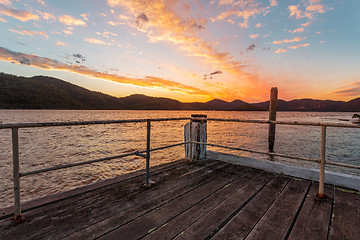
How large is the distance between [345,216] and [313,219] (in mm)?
415

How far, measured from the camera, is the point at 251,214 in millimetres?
2006

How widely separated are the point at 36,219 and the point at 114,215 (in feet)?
2.72

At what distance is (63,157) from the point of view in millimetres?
11047

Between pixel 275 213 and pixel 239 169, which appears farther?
pixel 239 169

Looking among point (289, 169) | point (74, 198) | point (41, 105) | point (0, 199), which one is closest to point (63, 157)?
point (0, 199)

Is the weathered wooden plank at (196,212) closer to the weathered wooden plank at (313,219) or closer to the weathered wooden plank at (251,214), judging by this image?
the weathered wooden plank at (251,214)

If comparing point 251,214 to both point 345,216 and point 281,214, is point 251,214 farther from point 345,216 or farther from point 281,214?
point 345,216

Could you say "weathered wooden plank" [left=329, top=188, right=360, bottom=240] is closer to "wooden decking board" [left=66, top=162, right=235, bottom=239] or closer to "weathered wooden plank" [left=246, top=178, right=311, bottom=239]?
"weathered wooden plank" [left=246, top=178, right=311, bottom=239]

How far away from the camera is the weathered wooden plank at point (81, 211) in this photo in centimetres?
170

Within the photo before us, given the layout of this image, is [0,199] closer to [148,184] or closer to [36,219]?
[36,219]

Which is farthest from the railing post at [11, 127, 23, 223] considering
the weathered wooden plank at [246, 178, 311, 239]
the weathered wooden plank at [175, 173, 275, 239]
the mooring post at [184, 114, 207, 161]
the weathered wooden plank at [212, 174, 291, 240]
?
the mooring post at [184, 114, 207, 161]

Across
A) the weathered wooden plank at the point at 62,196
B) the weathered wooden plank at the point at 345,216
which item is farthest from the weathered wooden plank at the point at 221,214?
the weathered wooden plank at the point at 62,196

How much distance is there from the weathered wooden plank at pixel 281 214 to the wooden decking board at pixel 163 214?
790 millimetres

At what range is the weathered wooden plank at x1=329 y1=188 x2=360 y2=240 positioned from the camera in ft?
5.52
